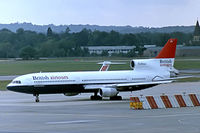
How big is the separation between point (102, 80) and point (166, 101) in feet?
34.5

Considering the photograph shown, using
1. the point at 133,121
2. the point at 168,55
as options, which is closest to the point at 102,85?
the point at 168,55

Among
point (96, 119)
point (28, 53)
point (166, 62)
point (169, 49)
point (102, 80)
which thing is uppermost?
point (169, 49)

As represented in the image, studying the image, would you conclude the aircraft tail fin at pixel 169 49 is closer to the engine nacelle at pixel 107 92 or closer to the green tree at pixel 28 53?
the engine nacelle at pixel 107 92

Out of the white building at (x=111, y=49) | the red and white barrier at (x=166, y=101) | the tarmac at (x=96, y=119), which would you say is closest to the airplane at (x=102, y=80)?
the tarmac at (x=96, y=119)

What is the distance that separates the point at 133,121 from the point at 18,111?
32.3 feet

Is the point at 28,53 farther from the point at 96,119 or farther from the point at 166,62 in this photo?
the point at 96,119

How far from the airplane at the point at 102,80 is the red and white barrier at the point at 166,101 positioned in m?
7.63

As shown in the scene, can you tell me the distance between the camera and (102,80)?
45875 millimetres

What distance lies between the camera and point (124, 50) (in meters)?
130

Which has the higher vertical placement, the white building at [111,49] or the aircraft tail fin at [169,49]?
the aircraft tail fin at [169,49]

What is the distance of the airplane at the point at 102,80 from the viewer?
44250mm

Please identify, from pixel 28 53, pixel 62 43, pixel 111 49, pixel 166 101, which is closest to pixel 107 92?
pixel 166 101

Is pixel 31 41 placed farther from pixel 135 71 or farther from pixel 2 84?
pixel 135 71

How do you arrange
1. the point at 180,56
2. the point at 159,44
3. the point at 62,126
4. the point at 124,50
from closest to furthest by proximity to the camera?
1. the point at 62,126
2. the point at 180,56
3. the point at 159,44
4. the point at 124,50
